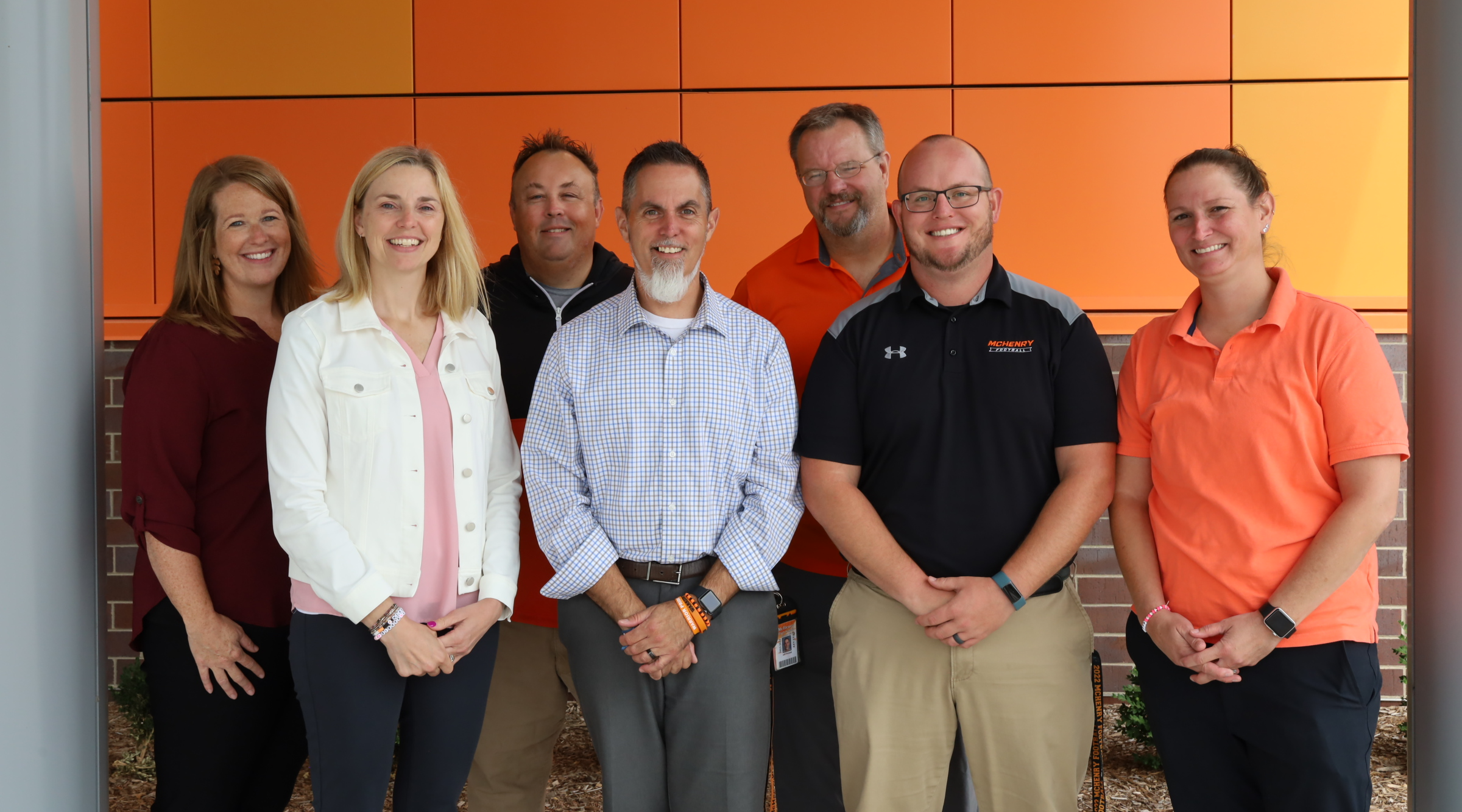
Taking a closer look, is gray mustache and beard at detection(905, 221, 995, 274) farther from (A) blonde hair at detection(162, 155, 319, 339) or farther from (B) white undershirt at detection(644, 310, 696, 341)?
(A) blonde hair at detection(162, 155, 319, 339)

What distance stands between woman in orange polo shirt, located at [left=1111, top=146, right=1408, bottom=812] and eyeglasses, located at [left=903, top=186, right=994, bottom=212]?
0.48 meters

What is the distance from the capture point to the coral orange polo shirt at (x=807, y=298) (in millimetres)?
3047

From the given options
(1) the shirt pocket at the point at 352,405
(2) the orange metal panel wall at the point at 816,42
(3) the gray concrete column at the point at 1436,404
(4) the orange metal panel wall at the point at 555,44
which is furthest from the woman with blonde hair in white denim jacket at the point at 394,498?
(2) the orange metal panel wall at the point at 816,42

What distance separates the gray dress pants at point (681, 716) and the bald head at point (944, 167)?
4.01ft

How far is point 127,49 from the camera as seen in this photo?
5043mm

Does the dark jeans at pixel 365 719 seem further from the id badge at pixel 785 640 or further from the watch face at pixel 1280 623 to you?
the watch face at pixel 1280 623

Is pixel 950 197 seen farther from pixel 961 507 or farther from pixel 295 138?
pixel 295 138

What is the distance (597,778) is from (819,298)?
2.64m

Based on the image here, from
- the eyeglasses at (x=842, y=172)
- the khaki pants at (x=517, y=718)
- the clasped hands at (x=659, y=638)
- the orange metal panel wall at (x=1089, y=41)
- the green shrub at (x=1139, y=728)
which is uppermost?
the orange metal panel wall at (x=1089, y=41)

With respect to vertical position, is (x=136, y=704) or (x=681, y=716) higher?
(x=681, y=716)

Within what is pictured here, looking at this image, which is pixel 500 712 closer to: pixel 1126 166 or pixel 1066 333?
pixel 1066 333

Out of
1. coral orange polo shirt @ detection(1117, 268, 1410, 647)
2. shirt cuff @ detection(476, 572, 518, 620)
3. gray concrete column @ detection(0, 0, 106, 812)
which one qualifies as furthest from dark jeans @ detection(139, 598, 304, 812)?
coral orange polo shirt @ detection(1117, 268, 1410, 647)

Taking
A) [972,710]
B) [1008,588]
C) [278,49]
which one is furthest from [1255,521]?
[278,49]

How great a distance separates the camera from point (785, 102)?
16.2 ft
